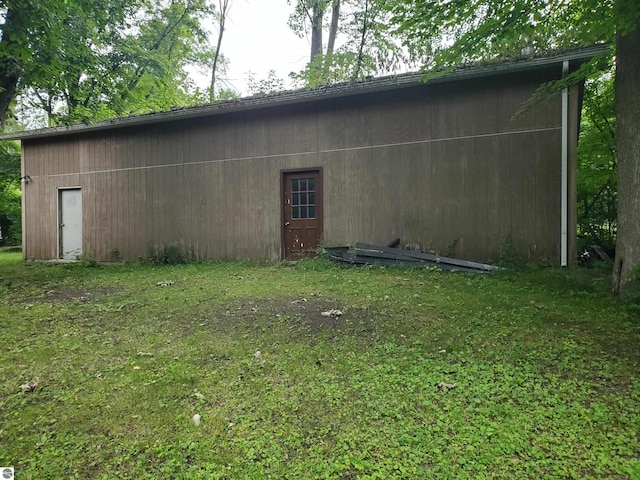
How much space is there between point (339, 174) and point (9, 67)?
587 cm

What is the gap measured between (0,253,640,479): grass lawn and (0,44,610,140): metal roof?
3.49m

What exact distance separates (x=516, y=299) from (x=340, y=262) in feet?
10.5

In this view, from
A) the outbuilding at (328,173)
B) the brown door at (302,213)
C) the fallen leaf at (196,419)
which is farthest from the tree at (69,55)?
the fallen leaf at (196,419)

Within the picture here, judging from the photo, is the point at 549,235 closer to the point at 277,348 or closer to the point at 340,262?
the point at 340,262

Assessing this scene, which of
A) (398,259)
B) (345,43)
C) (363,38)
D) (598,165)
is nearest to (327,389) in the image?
(398,259)

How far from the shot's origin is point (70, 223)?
32.4 feet

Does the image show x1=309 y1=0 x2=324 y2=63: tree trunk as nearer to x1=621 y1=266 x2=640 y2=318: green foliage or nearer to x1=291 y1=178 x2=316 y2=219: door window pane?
x1=291 y1=178 x2=316 y2=219: door window pane

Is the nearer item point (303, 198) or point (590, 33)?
point (590, 33)

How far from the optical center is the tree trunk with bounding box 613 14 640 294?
3732mm

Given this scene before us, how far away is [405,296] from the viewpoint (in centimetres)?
439

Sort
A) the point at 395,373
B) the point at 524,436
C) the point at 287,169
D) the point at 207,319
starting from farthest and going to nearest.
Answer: the point at 287,169 → the point at 207,319 → the point at 395,373 → the point at 524,436

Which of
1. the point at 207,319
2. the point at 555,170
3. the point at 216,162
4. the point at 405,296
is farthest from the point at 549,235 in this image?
the point at 216,162

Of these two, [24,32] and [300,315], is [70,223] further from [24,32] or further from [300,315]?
[300,315]

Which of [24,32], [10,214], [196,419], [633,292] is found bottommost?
[196,419]
